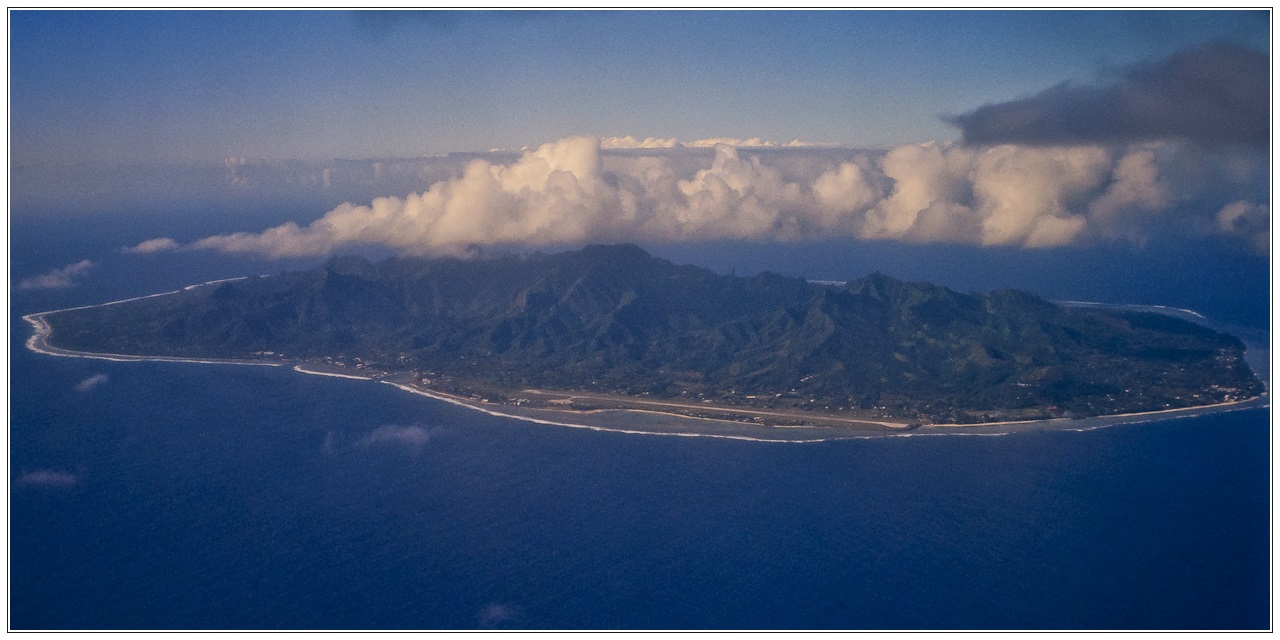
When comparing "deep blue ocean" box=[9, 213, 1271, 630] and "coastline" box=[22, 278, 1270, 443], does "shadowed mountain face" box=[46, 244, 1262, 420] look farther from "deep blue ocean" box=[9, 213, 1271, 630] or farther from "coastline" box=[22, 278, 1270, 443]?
"deep blue ocean" box=[9, 213, 1271, 630]

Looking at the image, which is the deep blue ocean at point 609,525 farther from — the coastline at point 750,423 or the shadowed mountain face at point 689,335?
the shadowed mountain face at point 689,335

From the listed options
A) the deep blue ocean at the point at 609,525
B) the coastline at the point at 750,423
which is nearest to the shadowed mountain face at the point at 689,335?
the coastline at the point at 750,423

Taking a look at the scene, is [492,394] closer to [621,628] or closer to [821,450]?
[821,450]

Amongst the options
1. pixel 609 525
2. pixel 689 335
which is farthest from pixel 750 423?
pixel 689 335

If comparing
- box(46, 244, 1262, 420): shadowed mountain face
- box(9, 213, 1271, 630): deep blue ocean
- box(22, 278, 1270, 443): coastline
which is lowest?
box(9, 213, 1271, 630): deep blue ocean

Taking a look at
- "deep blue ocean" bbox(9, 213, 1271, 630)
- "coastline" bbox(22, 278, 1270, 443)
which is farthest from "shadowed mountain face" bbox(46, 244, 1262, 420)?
"deep blue ocean" bbox(9, 213, 1271, 630)

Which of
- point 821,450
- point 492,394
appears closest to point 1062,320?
point 821,450
